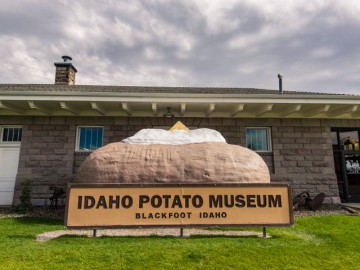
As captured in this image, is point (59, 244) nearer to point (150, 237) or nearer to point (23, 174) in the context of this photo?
point (150, 237)

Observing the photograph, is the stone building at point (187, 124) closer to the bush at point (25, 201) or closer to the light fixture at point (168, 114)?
the light fixture at point (168, 114)

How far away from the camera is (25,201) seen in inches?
305

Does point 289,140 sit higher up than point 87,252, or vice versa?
point 289,140

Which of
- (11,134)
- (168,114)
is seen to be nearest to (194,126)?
(168,114)

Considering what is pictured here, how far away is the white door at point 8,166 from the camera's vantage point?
28.7 feet

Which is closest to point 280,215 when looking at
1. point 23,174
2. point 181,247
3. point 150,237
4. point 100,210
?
point 181,247

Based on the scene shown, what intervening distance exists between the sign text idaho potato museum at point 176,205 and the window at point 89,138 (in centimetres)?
439

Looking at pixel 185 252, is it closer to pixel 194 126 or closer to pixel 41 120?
pixel 194 126

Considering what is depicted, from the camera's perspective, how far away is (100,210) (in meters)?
4.74

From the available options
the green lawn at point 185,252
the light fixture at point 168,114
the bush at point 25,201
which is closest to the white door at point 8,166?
the bush at point 25,201

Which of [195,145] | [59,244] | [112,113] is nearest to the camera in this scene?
[59,244]

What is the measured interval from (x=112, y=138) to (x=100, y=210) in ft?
14.9

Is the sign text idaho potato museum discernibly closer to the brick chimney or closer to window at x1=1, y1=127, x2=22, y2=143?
window at x1=1, y1=127, x2=22, y2=143

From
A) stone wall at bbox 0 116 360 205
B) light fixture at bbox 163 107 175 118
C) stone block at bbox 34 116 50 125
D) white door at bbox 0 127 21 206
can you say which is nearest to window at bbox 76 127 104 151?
stone wall at bbox 0 116 360 205
